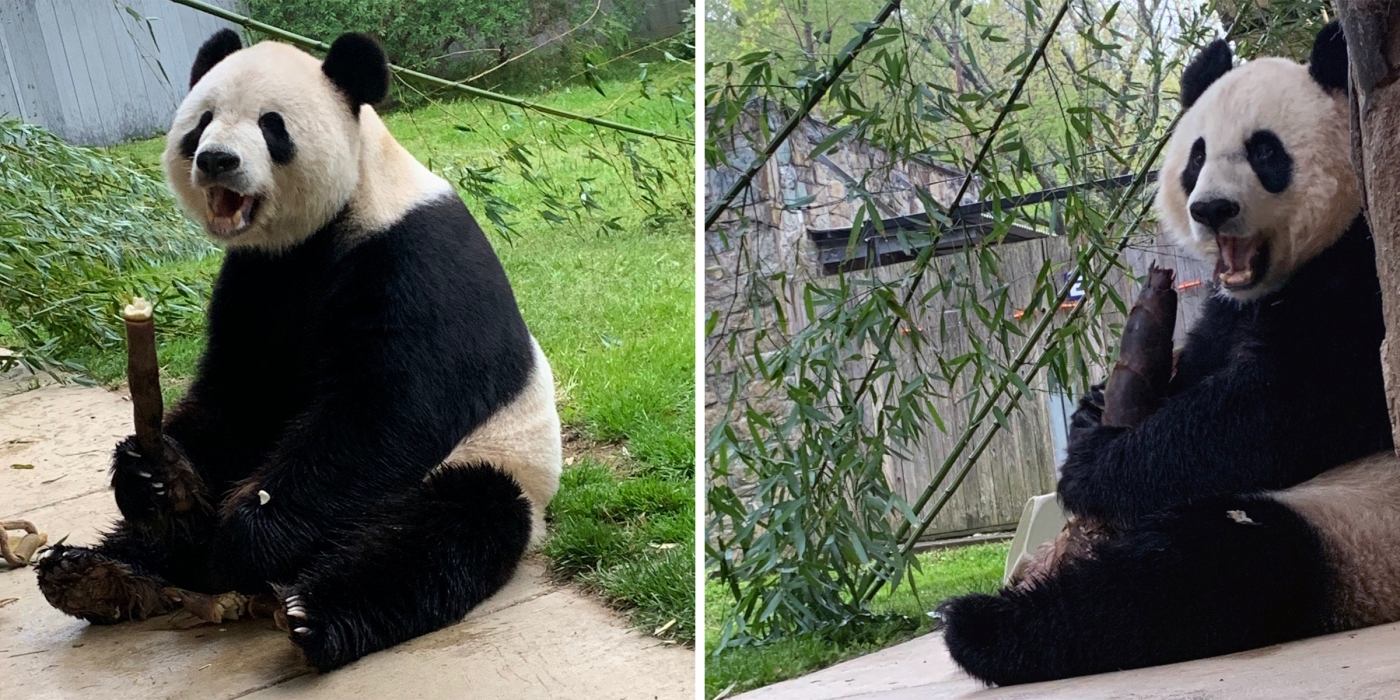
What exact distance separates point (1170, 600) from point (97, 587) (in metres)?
1.89

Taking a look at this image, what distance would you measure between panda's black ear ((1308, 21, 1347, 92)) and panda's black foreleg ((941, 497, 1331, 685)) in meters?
0.72

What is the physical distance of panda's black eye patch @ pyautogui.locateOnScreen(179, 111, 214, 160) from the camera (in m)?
2.17

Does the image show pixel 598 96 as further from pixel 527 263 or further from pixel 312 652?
pixel 312 652

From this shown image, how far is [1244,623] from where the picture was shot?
1.95 meters

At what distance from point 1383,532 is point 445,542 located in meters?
1.59

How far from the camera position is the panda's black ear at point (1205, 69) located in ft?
7.00

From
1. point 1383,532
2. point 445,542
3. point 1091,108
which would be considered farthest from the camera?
point 1091,108

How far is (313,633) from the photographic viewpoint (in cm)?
197

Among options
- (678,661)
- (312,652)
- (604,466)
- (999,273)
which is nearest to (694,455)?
(604,466)

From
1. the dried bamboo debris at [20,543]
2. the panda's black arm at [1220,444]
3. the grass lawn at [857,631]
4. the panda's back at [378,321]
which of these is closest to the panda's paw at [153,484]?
the panda's back at [378,321]

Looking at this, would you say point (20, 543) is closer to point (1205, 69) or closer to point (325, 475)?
point (325, 475)

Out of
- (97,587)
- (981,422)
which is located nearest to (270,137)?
(97,587)

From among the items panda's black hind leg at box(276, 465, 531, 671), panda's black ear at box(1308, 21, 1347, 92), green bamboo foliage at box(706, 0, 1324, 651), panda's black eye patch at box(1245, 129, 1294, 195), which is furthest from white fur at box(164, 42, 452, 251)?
panda's black ear at box(1308, 21, 1347, 92)

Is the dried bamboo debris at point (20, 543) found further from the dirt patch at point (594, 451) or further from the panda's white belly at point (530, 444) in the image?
the dirt patch at point (594, 451)
